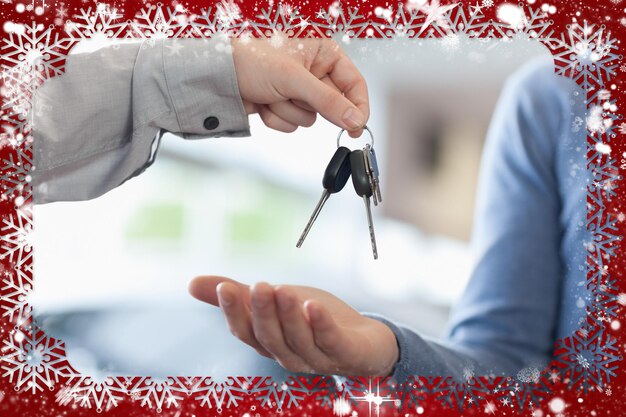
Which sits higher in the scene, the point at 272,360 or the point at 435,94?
the point at 435,94

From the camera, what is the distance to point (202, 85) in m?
0.61

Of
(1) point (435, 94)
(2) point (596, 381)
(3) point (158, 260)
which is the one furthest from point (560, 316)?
(3) point (158, 260)

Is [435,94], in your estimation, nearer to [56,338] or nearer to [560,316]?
[560,316]

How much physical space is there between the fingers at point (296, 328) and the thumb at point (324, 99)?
0.17 meters

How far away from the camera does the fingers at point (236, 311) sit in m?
0.51

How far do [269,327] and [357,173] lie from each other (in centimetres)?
17

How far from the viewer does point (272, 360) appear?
0.62 m

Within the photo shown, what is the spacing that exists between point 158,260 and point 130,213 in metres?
0.06

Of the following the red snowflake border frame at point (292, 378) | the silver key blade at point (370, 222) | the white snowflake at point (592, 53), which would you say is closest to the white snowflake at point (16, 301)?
the red snowflake border frame at point (292, 378)

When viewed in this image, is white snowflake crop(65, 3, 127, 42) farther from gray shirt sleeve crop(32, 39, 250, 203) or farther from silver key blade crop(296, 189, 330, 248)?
silver key blade crop(296, 189, 330, 248)

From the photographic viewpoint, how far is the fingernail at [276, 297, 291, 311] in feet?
1.63

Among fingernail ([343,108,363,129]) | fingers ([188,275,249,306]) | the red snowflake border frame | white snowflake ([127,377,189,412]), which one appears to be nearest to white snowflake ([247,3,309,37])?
the red snowflake border frame

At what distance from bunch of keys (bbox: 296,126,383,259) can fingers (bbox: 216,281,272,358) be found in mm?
141

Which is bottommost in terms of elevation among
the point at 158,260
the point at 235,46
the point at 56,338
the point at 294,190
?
the point at 56,338
